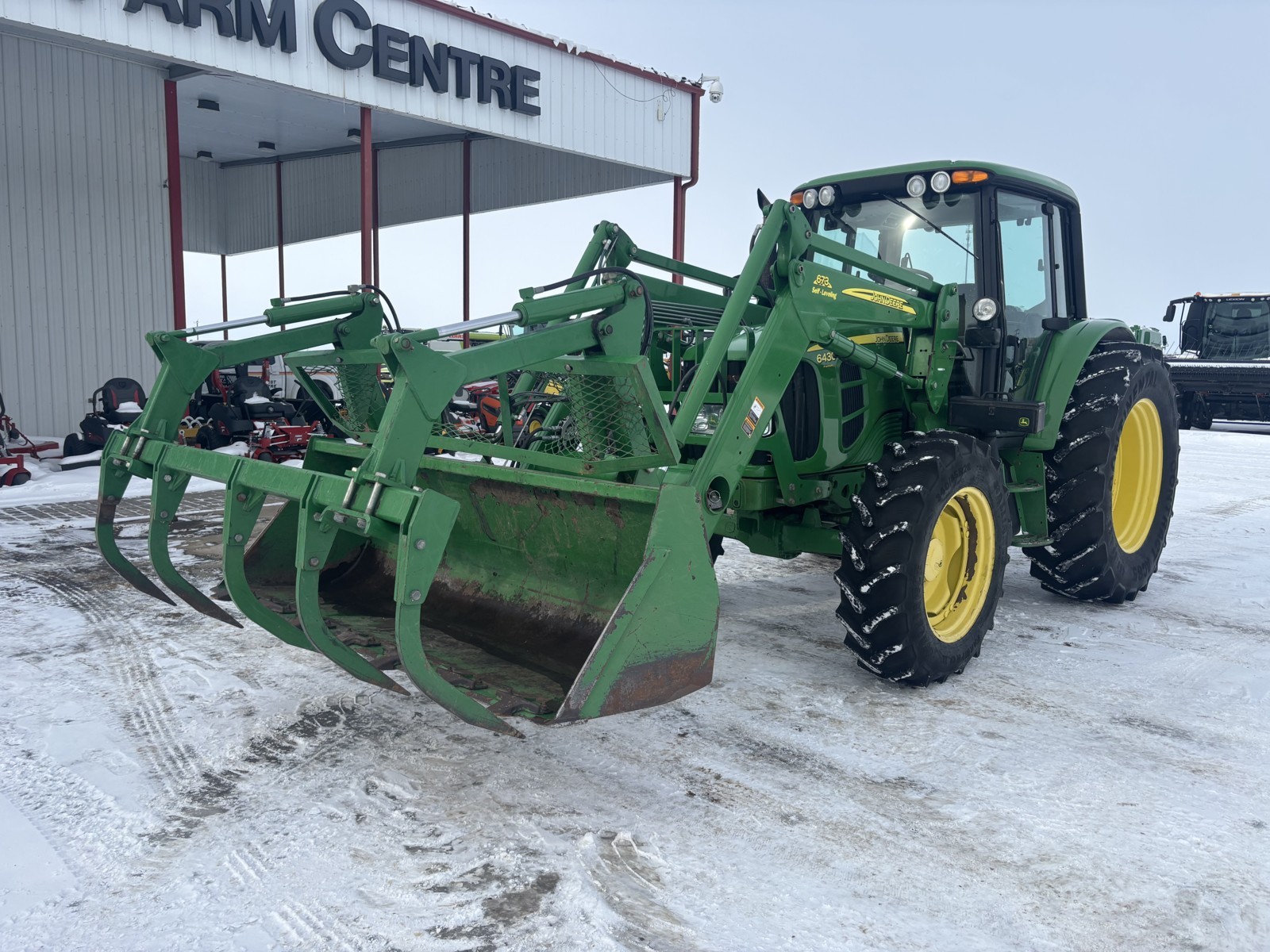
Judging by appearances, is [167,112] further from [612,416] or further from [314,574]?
[314,574]

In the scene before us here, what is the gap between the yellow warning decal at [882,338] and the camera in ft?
15.4

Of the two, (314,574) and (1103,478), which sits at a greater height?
(1103,478)

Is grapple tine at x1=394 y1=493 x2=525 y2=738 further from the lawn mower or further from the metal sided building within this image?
the lawn mower

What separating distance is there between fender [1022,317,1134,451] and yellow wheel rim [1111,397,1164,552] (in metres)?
0.94

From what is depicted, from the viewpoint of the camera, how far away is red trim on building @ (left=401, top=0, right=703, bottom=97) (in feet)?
40.6

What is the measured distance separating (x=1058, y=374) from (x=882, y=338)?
3.40 ft

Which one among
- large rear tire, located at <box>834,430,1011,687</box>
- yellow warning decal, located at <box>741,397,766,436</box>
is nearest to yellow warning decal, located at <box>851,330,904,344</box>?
large rear tire, located at <box>834,430,1011,687</box>

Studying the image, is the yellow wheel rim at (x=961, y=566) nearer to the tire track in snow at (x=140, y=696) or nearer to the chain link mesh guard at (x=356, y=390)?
the chain link mesh guard at (x=356, y=390)

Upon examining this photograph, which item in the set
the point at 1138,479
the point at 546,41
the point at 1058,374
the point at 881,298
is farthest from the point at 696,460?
the point at 546,41

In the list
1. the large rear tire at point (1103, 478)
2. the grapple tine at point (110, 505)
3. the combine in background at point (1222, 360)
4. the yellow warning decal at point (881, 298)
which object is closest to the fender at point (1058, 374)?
the large rear tire at point (1103, 478)

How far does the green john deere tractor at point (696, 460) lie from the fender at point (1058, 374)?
0.05 feet

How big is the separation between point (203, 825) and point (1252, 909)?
9.21ft

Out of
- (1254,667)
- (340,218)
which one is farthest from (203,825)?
(340,218)

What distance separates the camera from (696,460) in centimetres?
396
